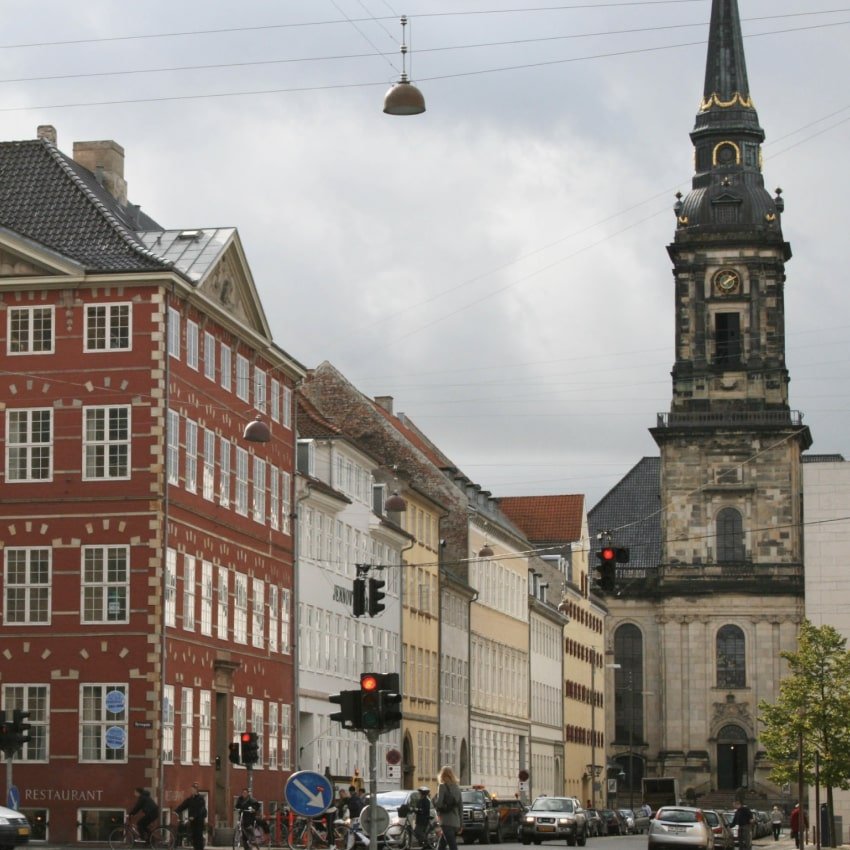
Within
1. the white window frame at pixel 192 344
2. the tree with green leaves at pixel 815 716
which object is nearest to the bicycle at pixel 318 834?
the white window frame at pixel 192 344

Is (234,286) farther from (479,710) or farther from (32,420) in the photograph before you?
(479,710)

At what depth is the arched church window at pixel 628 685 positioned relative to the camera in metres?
140

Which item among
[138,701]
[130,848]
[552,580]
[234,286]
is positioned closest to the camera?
[130,848]

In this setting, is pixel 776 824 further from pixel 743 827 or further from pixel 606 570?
pixel 606 570

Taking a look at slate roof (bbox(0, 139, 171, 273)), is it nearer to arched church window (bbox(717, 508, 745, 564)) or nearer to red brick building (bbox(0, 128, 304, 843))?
red brick building (bbox(0, 128, 304, 843))

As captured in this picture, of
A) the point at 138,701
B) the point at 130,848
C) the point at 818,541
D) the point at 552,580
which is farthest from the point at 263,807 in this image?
the point at 552,580

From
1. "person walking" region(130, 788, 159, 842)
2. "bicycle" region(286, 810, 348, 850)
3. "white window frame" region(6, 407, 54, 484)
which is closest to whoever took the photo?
"person walking" region(130, 788, 159, 842)

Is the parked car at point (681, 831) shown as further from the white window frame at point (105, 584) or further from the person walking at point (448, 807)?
the person walking at point (448, 807)

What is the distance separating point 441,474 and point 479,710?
11088 millimetres

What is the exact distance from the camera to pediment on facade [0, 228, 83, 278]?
5300cm

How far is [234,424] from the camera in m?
59.3

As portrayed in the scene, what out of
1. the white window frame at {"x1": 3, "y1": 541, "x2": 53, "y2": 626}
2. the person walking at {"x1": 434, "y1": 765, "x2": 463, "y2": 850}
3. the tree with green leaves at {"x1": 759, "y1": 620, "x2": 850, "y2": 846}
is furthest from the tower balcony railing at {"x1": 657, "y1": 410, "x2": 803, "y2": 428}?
the person walking at {"x1": 434, "y1": 765, "x2": 463, "y2": 850}

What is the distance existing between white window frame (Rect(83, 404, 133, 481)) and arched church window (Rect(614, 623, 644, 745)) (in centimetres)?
9085

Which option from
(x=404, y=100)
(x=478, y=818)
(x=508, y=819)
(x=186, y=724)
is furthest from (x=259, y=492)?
(x=404, y=100)
